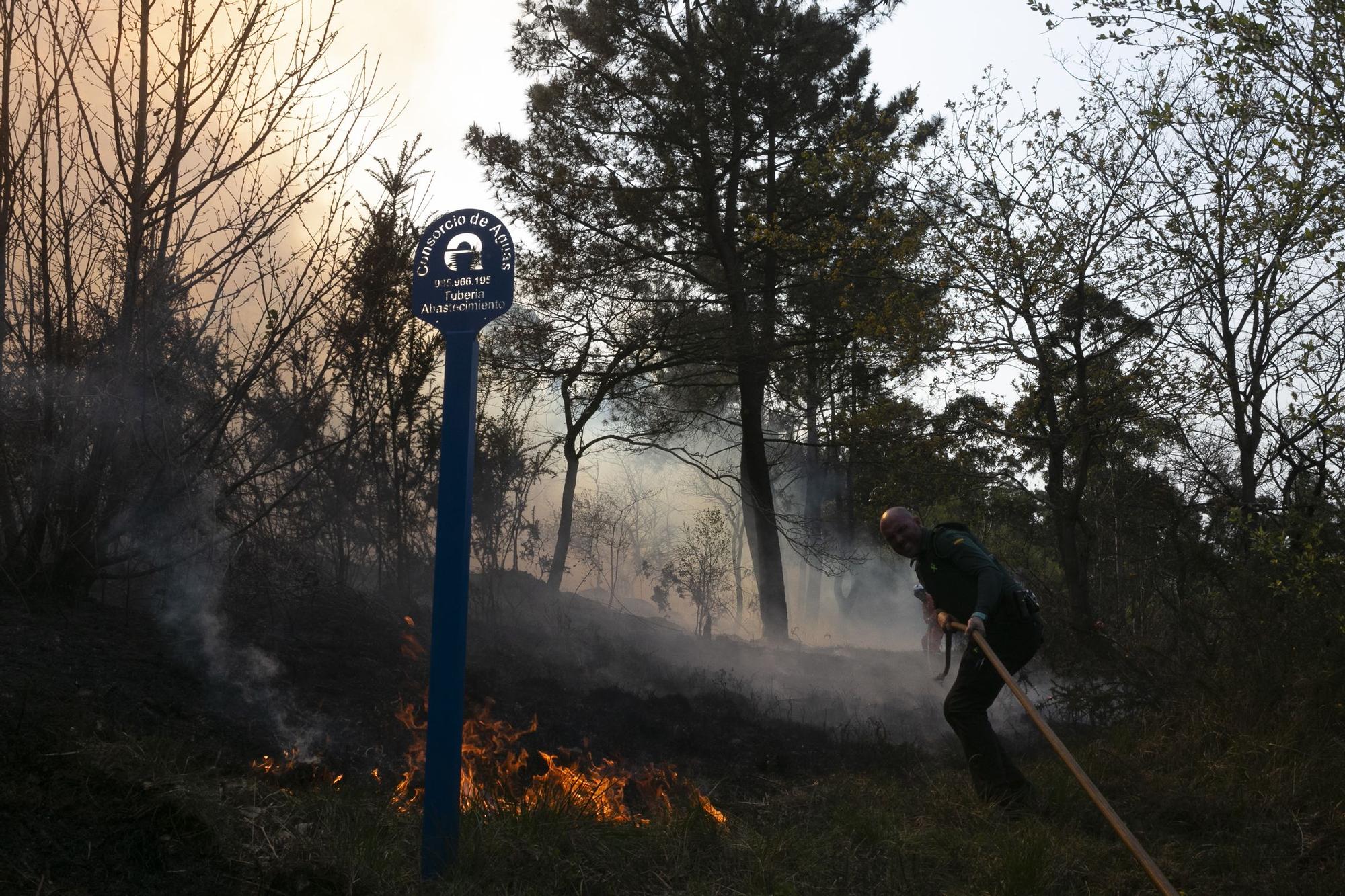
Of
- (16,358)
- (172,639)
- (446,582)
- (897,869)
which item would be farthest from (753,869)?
(16,358)

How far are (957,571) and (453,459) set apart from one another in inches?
138

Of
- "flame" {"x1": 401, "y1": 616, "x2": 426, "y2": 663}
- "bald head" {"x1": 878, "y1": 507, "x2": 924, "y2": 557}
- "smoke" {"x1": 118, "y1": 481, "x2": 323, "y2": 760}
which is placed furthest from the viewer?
"flame" {"x1": 401, "y1": 616, "x2": 426, "y2": 663}

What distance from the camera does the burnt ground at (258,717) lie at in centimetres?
348

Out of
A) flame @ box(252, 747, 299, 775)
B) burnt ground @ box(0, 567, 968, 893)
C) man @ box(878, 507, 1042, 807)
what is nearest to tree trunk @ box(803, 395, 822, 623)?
burnt ground @ box(0, 567, 968, 893)

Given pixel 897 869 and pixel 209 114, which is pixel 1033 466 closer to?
pixel 897 869

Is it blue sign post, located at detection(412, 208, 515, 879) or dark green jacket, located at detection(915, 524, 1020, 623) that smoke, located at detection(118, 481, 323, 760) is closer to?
blue sign post, located at detection(412, 208, 515, 879)

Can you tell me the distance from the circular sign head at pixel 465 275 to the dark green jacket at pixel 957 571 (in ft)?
10.6

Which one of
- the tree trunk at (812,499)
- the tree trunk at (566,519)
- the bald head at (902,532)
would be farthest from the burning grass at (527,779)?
the tree trunk at (812,499)

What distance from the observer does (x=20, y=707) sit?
12.8 feet

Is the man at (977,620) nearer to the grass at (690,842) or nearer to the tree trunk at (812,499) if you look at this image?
the grass at (690,842)

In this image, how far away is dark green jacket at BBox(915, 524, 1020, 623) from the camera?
235 inches

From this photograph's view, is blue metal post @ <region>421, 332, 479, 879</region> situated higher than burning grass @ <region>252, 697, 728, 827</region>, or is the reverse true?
blue metal post @ <region>421, 332, 479, 879</region>

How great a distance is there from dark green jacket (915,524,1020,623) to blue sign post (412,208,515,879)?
3114 millimetres

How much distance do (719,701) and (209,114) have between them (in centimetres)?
575
